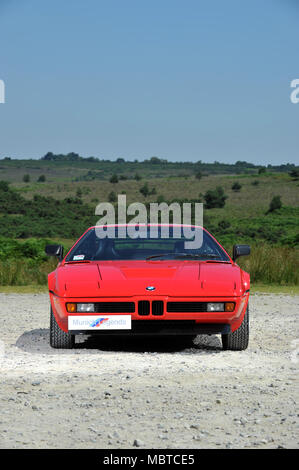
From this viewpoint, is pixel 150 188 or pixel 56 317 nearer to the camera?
pixel 56 317

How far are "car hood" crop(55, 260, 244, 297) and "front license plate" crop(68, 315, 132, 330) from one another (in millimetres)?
217

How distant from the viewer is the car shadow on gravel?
879 cm

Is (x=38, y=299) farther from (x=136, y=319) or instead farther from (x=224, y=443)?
(x=224, y=443)

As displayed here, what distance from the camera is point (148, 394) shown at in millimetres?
6430

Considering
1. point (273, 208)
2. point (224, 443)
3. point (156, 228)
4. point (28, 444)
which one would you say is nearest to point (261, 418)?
point (224, 443)

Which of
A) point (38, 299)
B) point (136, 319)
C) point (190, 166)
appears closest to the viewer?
point (136, 319)

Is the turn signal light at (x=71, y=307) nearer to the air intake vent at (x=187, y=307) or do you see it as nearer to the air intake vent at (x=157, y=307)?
the air intake vent at (x=157, y=307)

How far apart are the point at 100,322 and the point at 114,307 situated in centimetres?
20

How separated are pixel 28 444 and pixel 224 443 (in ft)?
3.97

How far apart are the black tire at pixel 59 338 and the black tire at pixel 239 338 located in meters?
1.65

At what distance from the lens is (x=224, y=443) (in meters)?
4.97

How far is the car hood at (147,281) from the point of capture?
793 cm

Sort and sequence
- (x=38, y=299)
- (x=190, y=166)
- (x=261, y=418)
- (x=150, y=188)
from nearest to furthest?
(x=261, y=418), (x=38, y=299), (x=150, y=188), (x=190, y=166)
